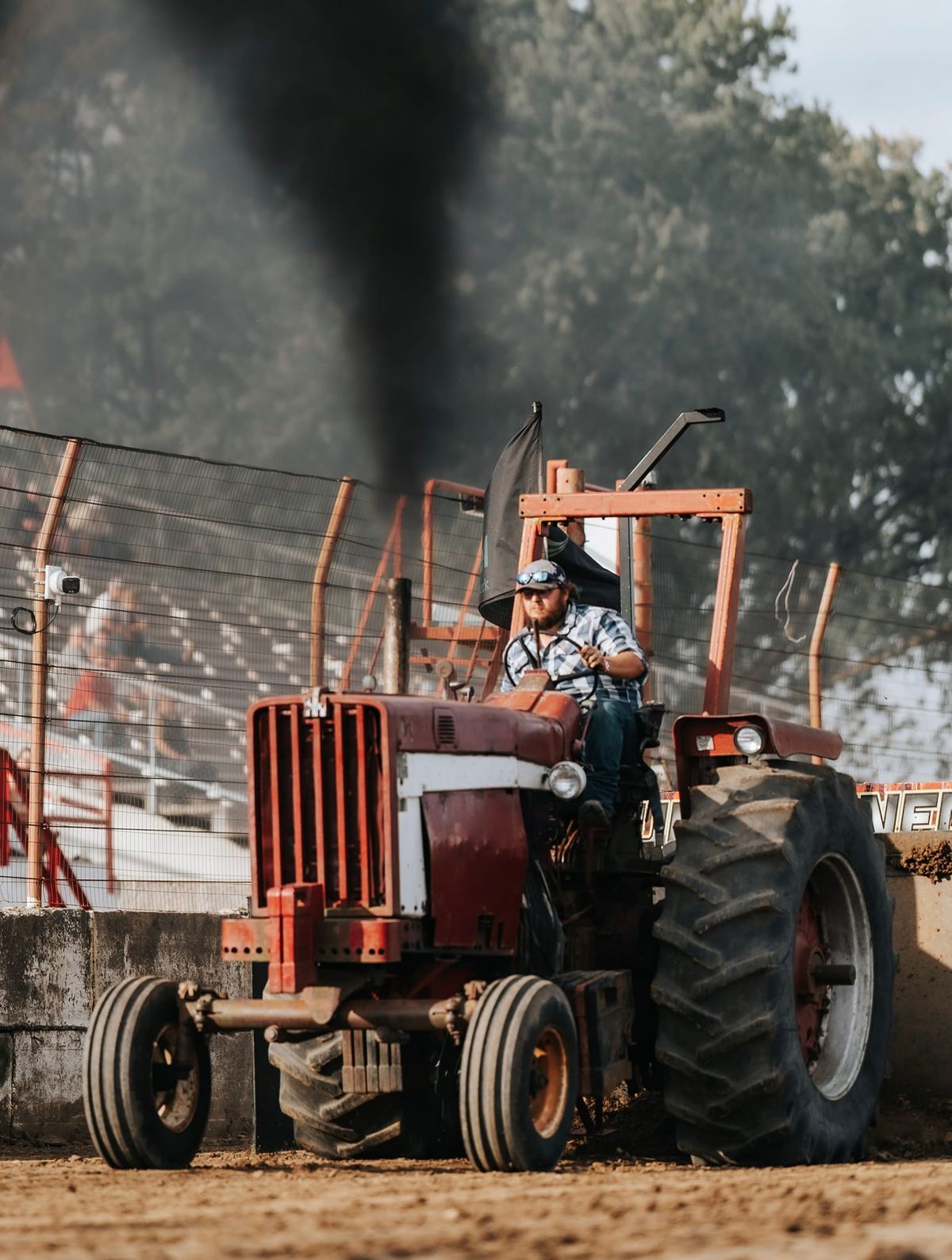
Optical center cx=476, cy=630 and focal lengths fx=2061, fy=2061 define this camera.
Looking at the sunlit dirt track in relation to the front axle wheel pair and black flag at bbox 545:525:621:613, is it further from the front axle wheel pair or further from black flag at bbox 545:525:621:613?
black flag at bbox 545:525:621:613

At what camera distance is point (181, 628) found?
10.2 m

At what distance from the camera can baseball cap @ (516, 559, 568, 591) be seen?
7.83 meters

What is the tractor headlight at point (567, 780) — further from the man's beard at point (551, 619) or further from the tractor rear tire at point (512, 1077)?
the man's beard at point (551, 619)

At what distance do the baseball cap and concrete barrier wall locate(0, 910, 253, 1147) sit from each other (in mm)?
2051

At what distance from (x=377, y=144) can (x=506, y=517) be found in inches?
693

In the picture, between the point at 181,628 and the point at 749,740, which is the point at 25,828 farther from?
the point at 749,740

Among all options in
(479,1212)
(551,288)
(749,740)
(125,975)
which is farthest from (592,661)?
(551,288)

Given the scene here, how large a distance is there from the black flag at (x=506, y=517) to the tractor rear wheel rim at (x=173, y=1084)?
2852 millimetres

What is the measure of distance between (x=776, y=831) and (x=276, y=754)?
172cm

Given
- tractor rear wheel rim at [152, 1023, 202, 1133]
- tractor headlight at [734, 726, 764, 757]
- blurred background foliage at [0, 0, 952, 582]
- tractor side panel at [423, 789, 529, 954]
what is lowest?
tractor rear wheel rim at [152, 1023, 202, 1133]

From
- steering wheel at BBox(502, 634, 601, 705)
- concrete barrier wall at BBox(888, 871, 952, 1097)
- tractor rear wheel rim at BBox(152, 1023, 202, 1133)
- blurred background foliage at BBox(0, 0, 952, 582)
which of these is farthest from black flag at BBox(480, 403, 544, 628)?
blurred background foliage at BBox(0, 0, 952, 582)

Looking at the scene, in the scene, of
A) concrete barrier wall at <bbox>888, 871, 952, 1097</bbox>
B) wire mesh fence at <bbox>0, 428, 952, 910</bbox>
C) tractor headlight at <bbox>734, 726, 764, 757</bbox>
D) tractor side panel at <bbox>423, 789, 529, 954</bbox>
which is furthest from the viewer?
wire mesh fence at <bbox>0, 428, 952, 910</bbox>

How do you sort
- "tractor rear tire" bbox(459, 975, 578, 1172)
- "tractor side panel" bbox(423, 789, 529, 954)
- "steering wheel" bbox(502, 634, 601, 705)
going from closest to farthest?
"tractor rear tire" bbox(459, 975, 578, 1172) → "tractor side panel" bbox(423, 789, 529, 954) → "steering wheel" bbox(502, 634, 601, 705)

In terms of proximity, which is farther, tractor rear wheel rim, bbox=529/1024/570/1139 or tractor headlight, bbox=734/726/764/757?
tractor headlight, bbox=734/726/764/757
